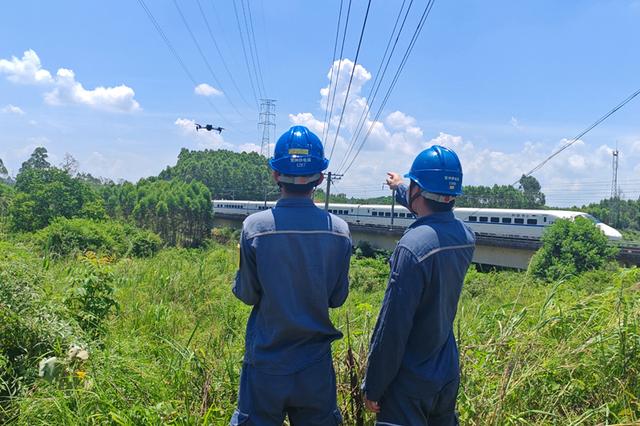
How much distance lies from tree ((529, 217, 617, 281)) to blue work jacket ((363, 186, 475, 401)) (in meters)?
19.9

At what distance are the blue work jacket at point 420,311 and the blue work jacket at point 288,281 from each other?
0.87 feet

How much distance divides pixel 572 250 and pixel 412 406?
2122 centimetres

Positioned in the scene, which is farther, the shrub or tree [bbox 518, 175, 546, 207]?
tree [bbox 518, 175, 546, 207]

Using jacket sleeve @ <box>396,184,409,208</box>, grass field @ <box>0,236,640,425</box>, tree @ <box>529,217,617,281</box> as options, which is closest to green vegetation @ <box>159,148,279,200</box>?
tree @ <box>529,217,617,281</box>

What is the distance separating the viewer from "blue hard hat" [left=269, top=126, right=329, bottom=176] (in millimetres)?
1939

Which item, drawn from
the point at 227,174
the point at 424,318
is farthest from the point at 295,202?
the point at 227,174

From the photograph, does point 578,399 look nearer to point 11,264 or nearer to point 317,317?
point 317,317

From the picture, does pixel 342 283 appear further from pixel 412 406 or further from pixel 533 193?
pixel 533 193

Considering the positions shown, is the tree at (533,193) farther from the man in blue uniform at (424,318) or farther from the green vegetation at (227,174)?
the man in blue uniform at (424,318)

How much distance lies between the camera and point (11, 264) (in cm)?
362

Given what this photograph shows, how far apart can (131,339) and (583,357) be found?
13.0 ft

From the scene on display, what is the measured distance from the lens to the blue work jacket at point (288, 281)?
180cm

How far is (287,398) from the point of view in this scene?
1.80 metres

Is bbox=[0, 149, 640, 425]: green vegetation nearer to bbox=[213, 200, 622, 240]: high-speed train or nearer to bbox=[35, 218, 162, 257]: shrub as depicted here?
bbox=[213, 200, 622, 240]: high-speed train
